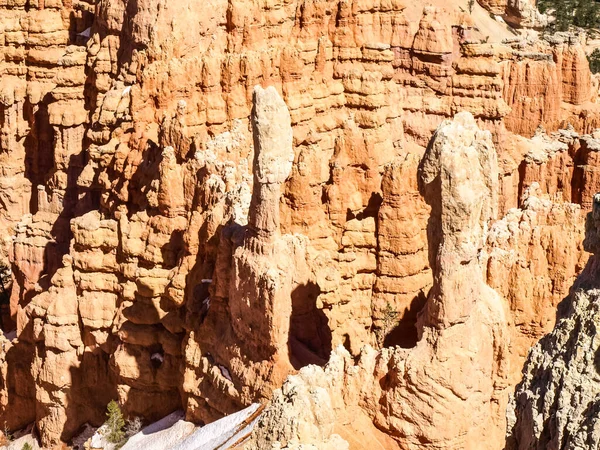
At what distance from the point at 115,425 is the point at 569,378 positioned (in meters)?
19.5

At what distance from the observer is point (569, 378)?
1161cm

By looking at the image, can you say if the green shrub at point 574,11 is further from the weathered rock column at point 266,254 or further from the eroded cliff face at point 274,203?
the weathered rock column at point 266,254

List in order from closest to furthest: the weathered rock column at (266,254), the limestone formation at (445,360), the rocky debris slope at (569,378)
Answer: the rocky debris slope at (569,378), the limestone formation at (445,360), the weathered rock column at (266,254)

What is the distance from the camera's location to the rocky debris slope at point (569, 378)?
11.4 meters

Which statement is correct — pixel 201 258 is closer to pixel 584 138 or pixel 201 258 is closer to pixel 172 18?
pixel 172 18

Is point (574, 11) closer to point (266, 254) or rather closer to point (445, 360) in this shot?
point (266, 254)

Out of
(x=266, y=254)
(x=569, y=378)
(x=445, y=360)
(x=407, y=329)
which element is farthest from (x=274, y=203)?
(x=569, y=378)

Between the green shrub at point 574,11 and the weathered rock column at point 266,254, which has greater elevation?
the green shrub at point 574,11

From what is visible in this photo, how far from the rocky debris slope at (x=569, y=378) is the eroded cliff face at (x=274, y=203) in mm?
7185

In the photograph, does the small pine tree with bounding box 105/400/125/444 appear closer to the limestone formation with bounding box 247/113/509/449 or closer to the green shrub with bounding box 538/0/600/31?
the limestone formation with bounding box 247/113/509/449

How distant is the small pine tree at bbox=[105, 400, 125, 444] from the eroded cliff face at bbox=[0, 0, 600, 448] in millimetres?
936

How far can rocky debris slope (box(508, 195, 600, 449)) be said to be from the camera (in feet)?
37.4

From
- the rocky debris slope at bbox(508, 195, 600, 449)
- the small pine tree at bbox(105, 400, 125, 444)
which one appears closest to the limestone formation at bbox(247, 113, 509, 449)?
the rocky debris slope at bbox(508, 195, 600, 449)

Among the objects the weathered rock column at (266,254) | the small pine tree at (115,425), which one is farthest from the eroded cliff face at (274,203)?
the small pine tree at (115,425)
